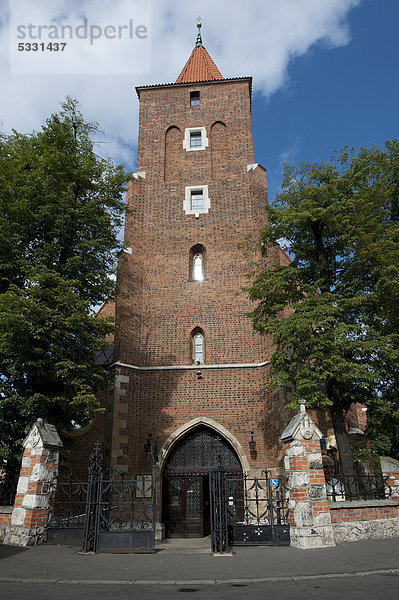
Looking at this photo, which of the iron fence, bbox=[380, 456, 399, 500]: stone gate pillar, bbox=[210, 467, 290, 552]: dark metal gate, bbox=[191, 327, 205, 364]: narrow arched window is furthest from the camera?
bbox=[191, 327, 205, 364]: narrow arched window

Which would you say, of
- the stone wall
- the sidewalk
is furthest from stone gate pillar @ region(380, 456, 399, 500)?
the sidewalk

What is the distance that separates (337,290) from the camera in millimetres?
12891

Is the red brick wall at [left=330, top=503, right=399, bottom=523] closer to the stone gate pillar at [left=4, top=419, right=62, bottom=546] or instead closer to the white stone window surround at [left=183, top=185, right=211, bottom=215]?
the stone gate pillar at [left=4, top=419, right=62, bottom=546]

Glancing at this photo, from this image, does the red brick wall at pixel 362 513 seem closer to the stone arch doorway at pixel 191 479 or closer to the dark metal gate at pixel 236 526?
the dark metal gate at pixel 236 526

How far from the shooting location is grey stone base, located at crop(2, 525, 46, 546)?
822cm

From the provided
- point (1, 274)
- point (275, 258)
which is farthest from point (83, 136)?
point (275, 258)

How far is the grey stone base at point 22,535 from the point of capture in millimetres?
8219

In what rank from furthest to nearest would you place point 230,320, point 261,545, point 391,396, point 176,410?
1. point 230,320
2. point 176,410
3. point 391,396
4. point 261,545

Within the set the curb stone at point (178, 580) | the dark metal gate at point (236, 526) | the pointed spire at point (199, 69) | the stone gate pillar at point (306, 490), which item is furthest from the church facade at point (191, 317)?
the curb stone at point (178, 580)

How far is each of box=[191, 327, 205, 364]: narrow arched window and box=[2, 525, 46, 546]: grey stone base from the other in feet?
26.8

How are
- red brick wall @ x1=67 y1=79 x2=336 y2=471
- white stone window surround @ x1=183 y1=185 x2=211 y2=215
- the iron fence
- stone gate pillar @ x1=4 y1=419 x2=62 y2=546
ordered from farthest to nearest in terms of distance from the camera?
white stone window surround @ x1=183 y1=185 x2=211 y2=215 → red brick wall @ x1=67 y1=79 x2=336 y2=471 → the iron fence → stone gate pillar @ x1=4 y1=419 x2=62 y2=546

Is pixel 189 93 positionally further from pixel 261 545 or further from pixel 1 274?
pixel 261 545

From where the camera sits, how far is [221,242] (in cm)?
1733

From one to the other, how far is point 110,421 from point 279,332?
626 centimetres
